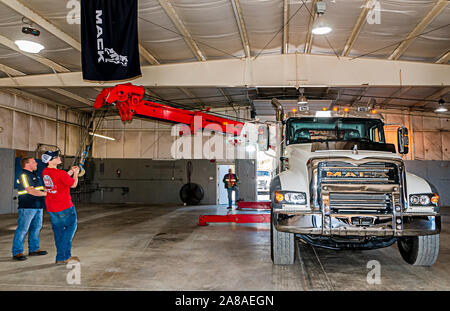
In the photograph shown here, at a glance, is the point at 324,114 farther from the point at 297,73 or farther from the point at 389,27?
the point at 297,73

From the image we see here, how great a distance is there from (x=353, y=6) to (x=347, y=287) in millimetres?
6368

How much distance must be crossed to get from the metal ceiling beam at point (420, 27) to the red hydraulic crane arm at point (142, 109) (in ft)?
20.1

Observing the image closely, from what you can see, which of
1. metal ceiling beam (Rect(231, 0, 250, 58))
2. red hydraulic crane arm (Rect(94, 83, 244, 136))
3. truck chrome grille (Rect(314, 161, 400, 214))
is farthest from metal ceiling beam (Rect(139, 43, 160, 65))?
truck chrome grille (Rect(314, 161, 400, 214))

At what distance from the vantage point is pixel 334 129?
5402 mm

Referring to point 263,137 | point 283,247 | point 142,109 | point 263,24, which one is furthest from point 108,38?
point 283,247

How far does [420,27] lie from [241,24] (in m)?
4.67

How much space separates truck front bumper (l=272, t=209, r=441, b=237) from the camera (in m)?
3.68

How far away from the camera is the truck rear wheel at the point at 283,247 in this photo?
4145mm

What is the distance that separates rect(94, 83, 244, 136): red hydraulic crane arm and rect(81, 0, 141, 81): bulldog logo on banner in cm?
129

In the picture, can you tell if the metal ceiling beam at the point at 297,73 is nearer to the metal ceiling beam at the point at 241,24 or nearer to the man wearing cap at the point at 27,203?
the metal ceiling beam at the point at 241,24

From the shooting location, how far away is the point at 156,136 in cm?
1728

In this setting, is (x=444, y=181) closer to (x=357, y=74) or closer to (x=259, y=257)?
(x=357, y=74)

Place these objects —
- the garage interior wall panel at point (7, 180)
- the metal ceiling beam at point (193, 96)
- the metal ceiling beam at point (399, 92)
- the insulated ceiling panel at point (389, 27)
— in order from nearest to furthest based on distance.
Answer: the insulated ceiling panel at point (389, 27), the garage interior wall panel at point (7, 180), the metal ceiling beam at point (399, 92), the metal ceiling beam at point (193, 96)

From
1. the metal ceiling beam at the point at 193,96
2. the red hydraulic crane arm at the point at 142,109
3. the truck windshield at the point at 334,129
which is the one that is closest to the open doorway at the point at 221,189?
the metal ceiling beam at the point at 193,96
